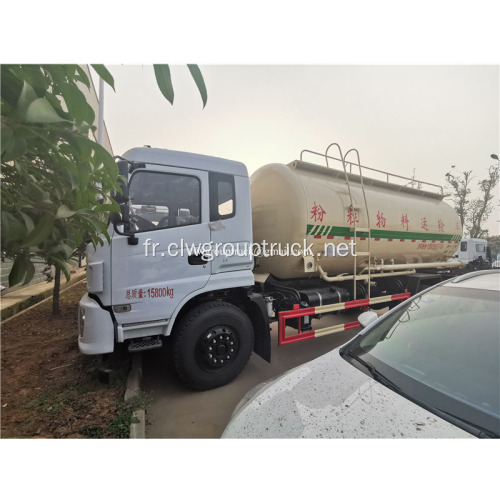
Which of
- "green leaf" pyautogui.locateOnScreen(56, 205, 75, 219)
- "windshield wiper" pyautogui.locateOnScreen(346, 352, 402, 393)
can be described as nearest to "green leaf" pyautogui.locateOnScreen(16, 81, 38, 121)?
"green leaf" pyautogui.locateOnScreen(56, 205, 75, 219)

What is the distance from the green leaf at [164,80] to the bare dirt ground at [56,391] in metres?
2.23

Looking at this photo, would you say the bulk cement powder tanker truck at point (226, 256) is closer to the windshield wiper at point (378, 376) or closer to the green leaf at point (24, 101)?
the windshield wiper at point (378, 376)

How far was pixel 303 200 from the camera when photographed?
3.21 m

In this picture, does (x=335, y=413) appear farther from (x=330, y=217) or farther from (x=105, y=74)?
(x=330, y=217)

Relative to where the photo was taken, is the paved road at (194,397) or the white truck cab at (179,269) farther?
the white truck cab at (179,269)

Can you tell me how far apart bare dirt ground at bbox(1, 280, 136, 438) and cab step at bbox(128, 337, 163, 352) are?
0.44 m

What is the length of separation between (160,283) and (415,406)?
6.73ft

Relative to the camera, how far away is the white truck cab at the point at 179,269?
2354mm

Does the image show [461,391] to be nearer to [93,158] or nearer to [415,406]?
[415,406]

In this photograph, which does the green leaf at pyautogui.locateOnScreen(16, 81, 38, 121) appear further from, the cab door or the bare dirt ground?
the bare dirt ground

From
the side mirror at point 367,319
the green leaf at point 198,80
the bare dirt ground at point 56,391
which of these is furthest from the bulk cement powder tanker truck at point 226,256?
the green leaf at point 198,80

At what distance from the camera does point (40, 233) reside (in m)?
0.66

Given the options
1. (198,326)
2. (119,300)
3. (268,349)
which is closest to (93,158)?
(119,300)

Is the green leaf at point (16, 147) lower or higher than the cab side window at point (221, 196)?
lower
